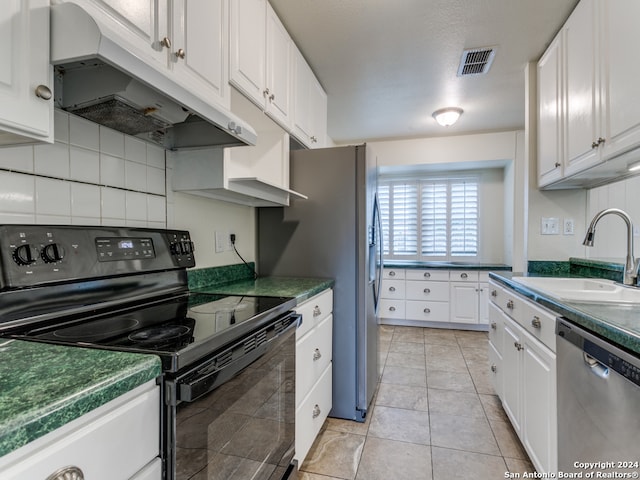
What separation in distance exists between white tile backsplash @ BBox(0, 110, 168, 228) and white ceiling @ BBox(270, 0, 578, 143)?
122 cm

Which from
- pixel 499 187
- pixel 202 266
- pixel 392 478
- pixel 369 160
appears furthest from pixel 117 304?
pixel 499 187

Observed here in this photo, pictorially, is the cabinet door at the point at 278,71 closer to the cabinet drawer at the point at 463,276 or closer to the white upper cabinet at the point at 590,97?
the white upper cabinet at the point at 590,97

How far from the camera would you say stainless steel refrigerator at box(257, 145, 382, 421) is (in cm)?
207

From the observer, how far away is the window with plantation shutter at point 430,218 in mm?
4438

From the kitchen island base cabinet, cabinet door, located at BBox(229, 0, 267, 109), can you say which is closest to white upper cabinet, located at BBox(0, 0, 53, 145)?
the kitchen island base cabinet

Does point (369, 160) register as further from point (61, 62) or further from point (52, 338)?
point (52, 338)

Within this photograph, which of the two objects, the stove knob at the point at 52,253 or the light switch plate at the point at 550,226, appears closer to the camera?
the stove knob at the point at 52,253

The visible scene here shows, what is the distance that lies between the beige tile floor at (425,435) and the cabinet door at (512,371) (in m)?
0.18

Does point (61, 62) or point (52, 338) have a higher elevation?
point (61, 62)

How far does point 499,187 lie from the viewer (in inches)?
170

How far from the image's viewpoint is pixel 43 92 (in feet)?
2.50

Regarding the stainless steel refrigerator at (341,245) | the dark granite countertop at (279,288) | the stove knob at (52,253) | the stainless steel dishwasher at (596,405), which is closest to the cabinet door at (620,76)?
the stainless steel dishwasher at (596,405)

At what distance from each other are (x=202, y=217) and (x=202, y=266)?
260 mm

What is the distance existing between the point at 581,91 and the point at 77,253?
245cm
